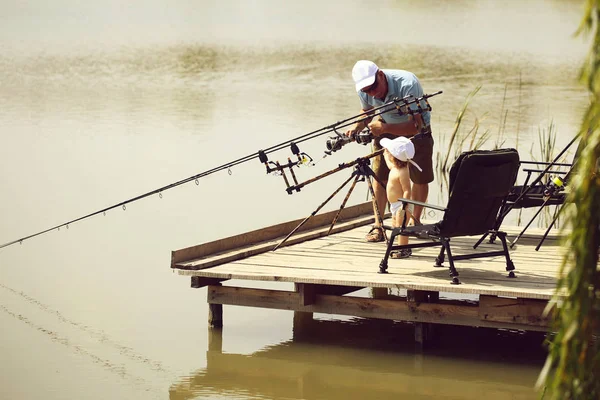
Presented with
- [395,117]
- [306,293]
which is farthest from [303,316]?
[395,117]

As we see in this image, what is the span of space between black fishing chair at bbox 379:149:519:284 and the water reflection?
1.86 ft

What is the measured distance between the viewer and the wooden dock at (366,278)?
24.6ft

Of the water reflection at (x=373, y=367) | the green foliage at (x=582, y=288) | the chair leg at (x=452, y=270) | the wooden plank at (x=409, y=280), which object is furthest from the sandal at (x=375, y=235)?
the green foliage at (x=582, y=288)

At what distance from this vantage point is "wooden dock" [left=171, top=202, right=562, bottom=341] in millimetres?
7512

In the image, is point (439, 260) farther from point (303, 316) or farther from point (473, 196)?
point (303, 316)

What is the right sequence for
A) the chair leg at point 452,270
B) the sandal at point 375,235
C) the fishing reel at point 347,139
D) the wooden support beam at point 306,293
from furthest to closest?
the sandal at point 375,235 → the fishing reel at point 347,139 → the wooden support beam at point 306,293 → the chair leg at point 452,270

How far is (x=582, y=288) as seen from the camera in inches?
157

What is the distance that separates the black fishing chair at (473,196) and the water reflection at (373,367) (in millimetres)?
566

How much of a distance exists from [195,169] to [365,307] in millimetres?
6238

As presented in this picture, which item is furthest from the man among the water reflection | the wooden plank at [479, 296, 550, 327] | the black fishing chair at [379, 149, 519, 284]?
the wooden plank at [479, 296, 550, 327]

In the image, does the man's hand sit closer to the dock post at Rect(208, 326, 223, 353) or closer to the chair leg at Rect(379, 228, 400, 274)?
the chair leg at Rect(379, 228, 400, 274)

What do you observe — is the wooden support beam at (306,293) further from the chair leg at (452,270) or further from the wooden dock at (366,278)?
the chair leg at (452,270)

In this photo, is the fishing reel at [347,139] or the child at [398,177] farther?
the fishing reel at [347,139]

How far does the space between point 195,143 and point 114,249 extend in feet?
16.0
